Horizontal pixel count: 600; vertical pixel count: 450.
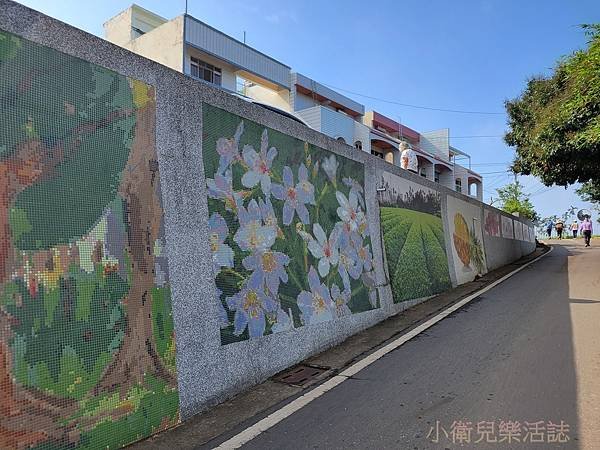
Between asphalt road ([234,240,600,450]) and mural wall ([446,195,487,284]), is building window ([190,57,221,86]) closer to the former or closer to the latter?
mural wall ([446,195,487,284])

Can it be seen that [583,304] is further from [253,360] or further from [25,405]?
[25,405]

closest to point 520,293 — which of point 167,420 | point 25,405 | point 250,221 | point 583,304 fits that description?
point 583,304

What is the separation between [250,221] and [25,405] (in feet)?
8.86

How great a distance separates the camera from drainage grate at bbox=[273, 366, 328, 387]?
4804 millimetres

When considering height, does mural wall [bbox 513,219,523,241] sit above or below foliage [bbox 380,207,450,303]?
above

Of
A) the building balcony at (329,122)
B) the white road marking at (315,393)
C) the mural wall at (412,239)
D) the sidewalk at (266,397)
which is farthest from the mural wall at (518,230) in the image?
the sidewalk at (266,397)

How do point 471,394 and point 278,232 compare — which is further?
point 278,232

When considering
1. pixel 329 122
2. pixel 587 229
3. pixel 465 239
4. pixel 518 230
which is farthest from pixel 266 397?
pixel 587 229

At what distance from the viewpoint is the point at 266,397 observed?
4.39m

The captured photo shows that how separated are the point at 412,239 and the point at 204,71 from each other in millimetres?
15164

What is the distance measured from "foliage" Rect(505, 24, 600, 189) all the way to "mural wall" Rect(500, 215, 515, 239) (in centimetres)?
212

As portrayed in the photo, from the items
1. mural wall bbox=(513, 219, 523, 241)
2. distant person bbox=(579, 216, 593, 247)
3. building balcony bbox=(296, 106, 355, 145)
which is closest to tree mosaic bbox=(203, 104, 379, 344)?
mural wall bbox=(513, 219, 523, 241)

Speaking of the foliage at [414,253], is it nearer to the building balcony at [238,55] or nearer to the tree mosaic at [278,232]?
the tree mosaic at [278,232]

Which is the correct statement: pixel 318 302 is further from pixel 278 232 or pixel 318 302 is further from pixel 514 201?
pixel 514 201
